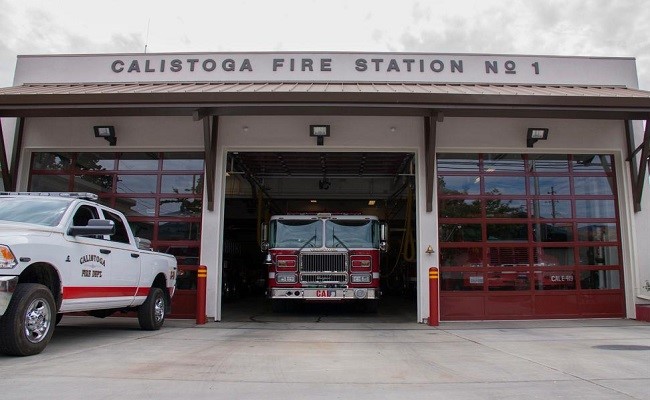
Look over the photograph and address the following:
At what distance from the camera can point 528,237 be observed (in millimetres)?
12164

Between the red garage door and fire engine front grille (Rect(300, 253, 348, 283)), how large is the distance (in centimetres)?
231

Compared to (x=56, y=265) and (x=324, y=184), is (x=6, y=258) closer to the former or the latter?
(x=56, y=265)

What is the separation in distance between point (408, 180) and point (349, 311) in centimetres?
462

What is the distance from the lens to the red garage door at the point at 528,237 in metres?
12.0

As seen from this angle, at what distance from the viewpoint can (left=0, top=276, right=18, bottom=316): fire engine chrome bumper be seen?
18.6 feet

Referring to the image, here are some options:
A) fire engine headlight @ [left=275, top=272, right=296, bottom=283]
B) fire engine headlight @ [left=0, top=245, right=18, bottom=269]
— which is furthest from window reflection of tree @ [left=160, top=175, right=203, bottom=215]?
fire engine headlight @ [left=0, top=245, right=18, bottom=269]

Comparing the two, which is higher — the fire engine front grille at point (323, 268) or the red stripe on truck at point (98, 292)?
the fire engine front grille at point (323, 268)

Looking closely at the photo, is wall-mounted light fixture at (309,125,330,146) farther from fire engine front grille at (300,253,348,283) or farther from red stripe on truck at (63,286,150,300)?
red stripe on truck at (63,286,150,300)

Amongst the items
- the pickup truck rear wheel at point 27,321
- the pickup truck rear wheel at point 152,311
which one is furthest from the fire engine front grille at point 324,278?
the pickup truck rear wheel at point 27,321

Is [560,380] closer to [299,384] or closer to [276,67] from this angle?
[299,384]

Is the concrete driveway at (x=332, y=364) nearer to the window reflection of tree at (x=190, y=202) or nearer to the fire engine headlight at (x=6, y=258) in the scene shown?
the fire engine headlight at (x=6, y=258)

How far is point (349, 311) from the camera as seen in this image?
14.2 meters

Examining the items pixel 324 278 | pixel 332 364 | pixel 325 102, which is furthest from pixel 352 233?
pixel 332 364

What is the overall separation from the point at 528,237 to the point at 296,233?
5518 millimetres
